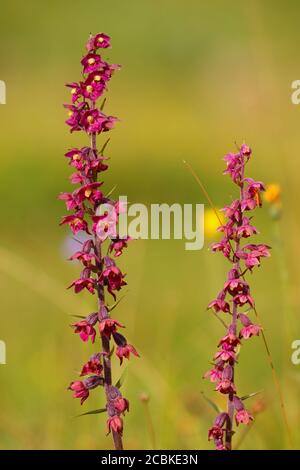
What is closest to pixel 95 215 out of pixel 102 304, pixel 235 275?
pixel 102 304

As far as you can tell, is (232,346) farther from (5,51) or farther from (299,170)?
(5,51)

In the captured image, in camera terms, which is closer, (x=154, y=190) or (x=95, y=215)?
(x=95, y=215)

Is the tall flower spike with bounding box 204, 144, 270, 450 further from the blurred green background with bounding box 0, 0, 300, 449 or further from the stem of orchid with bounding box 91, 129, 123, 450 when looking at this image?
the blurred green background with bounding box 0, 0, 300, 449

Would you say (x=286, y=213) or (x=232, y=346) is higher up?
(x=286, y=213)

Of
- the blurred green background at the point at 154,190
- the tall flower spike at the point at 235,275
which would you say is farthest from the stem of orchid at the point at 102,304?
the blurred green background at the point at 154,190

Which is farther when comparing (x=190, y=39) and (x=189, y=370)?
(x=190, y=39)

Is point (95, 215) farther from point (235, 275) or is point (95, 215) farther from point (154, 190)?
point (154, 190)

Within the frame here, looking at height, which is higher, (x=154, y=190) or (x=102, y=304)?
(x=154, y=190)

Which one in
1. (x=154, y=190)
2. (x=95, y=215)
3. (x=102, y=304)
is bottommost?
(x=102, y=304)

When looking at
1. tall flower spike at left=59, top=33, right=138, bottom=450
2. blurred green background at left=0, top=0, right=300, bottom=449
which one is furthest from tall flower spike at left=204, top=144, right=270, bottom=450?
blurred green background at left=0, top=0, right=300, bottom=449
